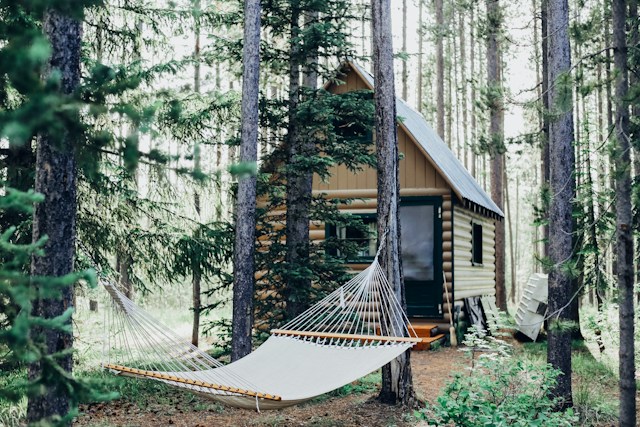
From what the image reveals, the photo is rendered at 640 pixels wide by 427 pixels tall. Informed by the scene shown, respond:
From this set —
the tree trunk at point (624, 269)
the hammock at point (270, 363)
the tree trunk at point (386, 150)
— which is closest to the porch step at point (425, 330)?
the tree trunk at point (386, 150)

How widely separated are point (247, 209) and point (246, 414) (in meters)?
2.12

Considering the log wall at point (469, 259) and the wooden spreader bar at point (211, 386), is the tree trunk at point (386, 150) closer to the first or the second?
the wooden spreader bar at point (211, 386)

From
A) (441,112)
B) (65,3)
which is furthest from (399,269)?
(441,112)

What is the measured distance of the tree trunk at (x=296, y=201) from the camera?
747 cm

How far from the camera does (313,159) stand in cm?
714

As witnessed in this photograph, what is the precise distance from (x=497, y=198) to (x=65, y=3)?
12.9 meters

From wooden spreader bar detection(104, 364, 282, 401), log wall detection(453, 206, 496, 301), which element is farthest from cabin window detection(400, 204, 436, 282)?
wooden spreader bar detection(104, 364, 282, 401)

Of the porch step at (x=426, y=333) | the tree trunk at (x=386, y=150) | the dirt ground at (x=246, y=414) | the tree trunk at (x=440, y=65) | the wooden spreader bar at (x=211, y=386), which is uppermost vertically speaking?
the tree trunk at (x=440, y=65)

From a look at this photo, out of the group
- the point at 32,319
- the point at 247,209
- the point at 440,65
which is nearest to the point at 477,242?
the point at 440,65

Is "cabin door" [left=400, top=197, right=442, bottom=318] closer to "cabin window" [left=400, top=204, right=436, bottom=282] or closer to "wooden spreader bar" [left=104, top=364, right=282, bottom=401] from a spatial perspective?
"cabin window" [left=400, top=204, right=436, bottom=282]

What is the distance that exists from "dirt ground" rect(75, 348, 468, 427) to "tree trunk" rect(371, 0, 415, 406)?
0.35 meters

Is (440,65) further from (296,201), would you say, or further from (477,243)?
(296,201)

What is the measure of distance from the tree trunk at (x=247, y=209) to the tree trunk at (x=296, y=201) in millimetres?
798

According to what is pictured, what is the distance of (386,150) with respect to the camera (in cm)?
618
